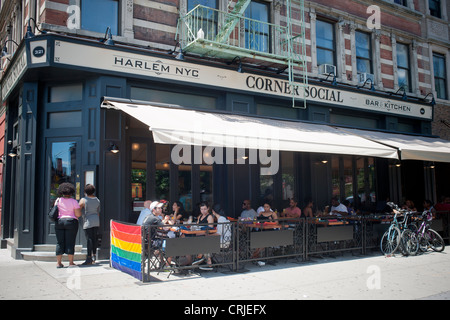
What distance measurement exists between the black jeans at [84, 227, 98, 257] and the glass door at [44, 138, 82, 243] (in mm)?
1295

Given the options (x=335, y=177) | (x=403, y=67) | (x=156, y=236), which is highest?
(x=403, y=67)

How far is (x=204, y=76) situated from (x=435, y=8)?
1253 cm

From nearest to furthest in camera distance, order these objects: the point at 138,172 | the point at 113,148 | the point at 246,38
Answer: the point at 113,148 → the point at 138,172 → the point at 246,38

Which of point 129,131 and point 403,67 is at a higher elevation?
point 403,67

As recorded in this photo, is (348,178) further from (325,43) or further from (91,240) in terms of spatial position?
(91,240)

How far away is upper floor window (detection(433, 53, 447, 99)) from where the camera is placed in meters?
16.7

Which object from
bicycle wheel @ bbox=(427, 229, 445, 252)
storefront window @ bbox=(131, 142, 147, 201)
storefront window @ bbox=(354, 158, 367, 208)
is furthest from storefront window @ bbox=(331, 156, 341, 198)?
storefront window @ bbox=(131, 142, 147, 201)

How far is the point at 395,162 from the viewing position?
15.3m

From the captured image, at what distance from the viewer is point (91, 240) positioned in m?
8.30

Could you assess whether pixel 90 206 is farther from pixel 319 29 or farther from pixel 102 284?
pixel 319 29

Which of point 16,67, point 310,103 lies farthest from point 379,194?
point 16,67

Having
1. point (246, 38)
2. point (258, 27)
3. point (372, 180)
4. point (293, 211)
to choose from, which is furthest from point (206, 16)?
point (372, 180)

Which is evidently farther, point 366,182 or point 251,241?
point 366,182

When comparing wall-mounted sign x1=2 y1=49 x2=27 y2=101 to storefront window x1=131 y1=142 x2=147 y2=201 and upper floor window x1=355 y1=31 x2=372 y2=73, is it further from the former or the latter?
upper floor window x1=355 y1=31 x2=372 y2=73
